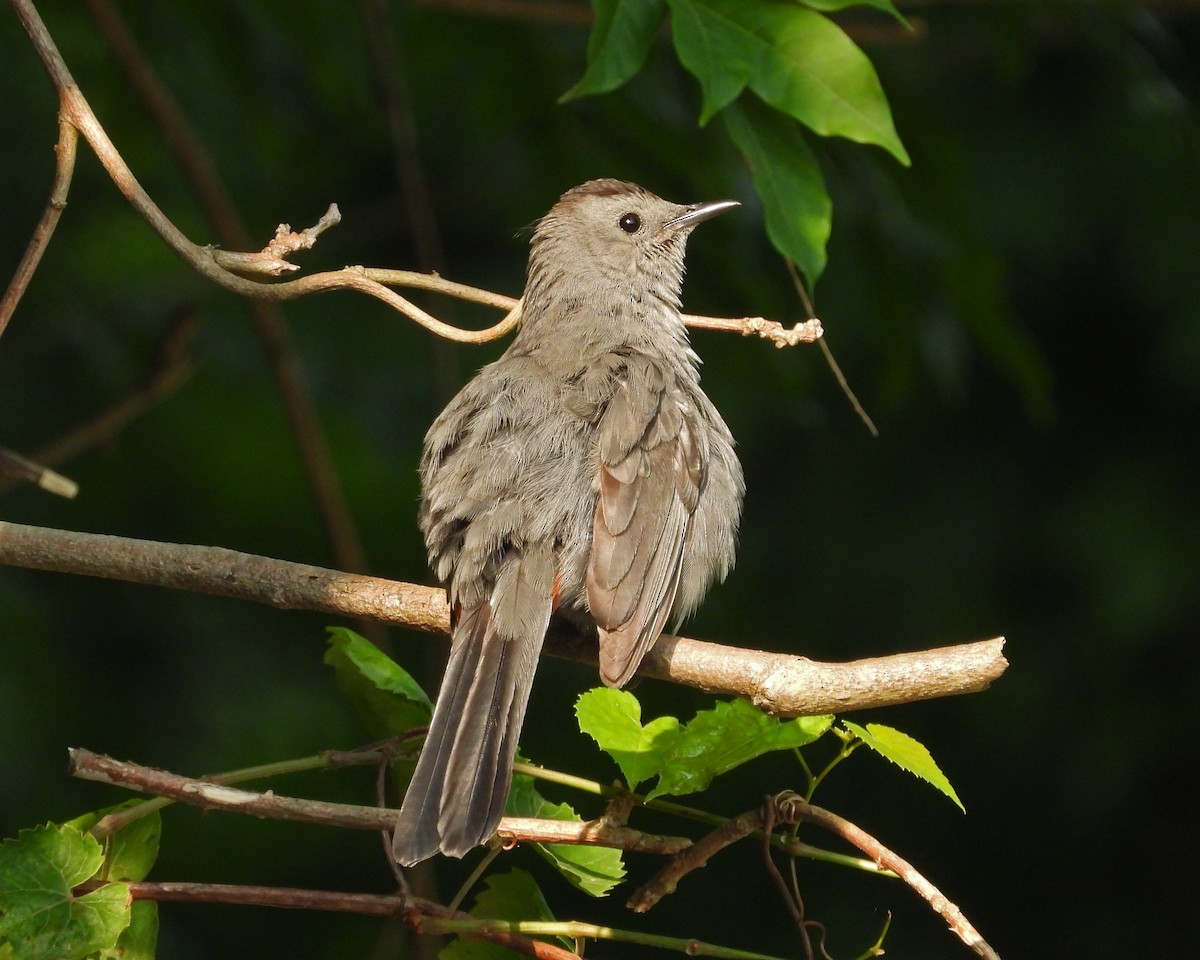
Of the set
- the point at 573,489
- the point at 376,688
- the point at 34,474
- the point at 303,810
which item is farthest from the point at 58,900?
the point at 573,489

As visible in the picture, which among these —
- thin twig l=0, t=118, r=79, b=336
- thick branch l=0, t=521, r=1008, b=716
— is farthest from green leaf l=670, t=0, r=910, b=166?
thin twig l=0, t=118, r=79, b=336

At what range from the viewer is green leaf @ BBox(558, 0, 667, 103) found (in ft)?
10.9

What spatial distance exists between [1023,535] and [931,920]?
196 cm

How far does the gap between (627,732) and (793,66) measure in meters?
1.73

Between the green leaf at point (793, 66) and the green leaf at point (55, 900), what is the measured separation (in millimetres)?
1982

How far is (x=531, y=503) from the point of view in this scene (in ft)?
12.3

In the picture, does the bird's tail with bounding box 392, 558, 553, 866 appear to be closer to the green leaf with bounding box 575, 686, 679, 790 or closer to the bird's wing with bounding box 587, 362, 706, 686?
the bird's wing with bounding box 587, 362, 706, 686

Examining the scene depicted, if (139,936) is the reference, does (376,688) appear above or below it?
above

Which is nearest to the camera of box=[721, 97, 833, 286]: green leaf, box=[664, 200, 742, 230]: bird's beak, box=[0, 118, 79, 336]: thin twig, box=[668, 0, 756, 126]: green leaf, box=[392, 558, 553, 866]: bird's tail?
box=[392, 558, 553, 866]: bird's tail

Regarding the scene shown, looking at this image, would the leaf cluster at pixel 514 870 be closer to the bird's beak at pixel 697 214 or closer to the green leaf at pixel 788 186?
the green leaf at pixel 788 186

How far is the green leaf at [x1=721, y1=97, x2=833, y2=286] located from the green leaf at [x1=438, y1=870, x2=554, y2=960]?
1.54 m

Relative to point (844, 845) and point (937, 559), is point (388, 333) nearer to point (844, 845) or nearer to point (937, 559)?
point (937, 559)

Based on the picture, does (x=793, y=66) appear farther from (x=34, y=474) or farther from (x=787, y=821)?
(x=34, y=474)

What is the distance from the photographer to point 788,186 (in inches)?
138
